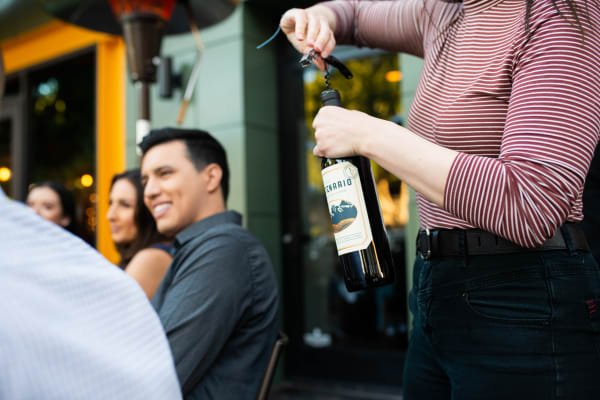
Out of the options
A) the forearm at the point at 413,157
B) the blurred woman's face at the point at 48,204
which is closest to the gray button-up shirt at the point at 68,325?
the forearm at the point at 413,157

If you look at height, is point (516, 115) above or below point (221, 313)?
above

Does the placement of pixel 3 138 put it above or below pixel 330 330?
above

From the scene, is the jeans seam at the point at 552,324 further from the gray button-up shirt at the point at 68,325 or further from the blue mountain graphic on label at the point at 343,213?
the gray button-up shirt at the point at 68,325

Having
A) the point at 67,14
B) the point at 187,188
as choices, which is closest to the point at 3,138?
the point at 67,14

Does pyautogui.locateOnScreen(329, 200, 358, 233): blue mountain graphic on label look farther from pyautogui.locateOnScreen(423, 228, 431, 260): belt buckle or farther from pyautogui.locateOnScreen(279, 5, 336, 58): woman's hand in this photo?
pyautogui.locateOnScreen(279, 5, 336, 58): woman's hand

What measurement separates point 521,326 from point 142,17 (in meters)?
1.89

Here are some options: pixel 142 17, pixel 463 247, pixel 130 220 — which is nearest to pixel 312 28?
pixel 463 247

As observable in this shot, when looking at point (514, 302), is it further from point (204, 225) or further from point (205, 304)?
point (204, 225)

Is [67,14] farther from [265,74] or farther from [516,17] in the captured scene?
[265,74]

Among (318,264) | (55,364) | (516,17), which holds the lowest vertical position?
(318,264)

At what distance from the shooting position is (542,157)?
77 centimetres

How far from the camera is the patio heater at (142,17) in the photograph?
6.64ft

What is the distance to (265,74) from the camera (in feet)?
13.8

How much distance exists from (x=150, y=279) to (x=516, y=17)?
5.49ft
